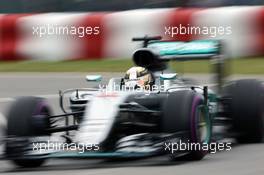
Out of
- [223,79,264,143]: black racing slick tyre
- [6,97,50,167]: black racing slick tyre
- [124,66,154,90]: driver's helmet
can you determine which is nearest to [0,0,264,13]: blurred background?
[223,79,264,143]: black racing slick tyre

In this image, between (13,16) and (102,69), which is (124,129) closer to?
(102,69)

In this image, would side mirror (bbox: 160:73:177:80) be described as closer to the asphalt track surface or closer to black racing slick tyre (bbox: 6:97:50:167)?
the asphalt track surface

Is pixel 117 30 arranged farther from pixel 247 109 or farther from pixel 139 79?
pixel 139 79

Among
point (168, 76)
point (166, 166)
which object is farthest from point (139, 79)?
point (166, 166)

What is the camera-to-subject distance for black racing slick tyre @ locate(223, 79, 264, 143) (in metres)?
9.16

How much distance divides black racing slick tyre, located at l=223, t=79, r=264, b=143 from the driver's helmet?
88cm

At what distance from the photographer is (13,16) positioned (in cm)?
1934

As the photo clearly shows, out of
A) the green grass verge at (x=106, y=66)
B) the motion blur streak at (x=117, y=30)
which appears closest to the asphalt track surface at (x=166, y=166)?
the green grass verge at (x=106, y=66)

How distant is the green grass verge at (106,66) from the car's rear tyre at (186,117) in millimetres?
7881

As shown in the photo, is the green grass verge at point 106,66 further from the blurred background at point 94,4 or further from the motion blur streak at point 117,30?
the blurred background at point 94,4

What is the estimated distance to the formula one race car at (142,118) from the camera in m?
7.72

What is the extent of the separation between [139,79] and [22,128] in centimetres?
138

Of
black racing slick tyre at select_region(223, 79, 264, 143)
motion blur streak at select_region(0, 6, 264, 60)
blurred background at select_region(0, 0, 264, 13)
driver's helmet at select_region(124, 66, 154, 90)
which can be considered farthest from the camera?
blurred background at select_region(0, 0, 264, 13)

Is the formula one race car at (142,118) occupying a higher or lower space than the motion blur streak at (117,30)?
lower
